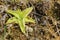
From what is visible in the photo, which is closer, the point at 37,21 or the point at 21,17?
the point at 21,17

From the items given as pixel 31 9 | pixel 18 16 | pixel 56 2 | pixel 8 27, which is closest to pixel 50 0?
pixel 56 2

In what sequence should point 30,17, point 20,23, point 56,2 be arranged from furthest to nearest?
point 56,2, point 30,17, point 20,23

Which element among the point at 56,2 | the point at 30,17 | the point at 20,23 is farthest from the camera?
the point at 56,2

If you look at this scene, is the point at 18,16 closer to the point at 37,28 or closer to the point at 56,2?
the point at 37,28
